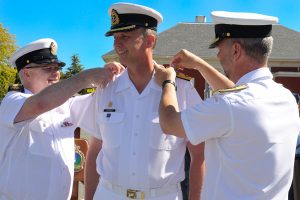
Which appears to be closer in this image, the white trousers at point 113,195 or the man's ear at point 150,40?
the white trousers at point 113,195

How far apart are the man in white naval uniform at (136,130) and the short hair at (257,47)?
725 millimetres

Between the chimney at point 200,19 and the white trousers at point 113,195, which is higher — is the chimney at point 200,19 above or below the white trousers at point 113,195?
above

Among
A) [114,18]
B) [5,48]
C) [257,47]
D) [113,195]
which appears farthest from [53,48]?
[5,48]

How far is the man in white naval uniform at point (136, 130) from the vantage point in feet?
9.79

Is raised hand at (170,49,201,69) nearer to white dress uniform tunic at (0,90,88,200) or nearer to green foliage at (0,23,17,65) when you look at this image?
white dress uniform tunic at (0,90,88,200)

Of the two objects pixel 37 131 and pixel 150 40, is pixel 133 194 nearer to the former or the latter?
pixel 37 131

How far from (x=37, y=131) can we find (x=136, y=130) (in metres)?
0.71

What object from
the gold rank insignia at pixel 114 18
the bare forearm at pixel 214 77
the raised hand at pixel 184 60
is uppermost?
the gold rank insignia at pixel 114 18

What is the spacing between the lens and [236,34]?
255cm

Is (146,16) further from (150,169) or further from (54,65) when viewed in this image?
(150,169)

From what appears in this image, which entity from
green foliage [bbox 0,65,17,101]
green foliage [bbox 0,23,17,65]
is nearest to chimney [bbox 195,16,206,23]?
green foliage [bbox 0,65,17,101]

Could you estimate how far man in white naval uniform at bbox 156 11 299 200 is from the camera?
7.63ft

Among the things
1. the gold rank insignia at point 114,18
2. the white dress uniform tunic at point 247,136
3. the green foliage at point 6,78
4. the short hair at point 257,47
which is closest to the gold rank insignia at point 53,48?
the gold rank insignia at point 114,18

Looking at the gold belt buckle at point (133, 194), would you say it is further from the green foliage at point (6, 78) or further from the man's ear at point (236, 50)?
the green foliage at point (6, 78)
